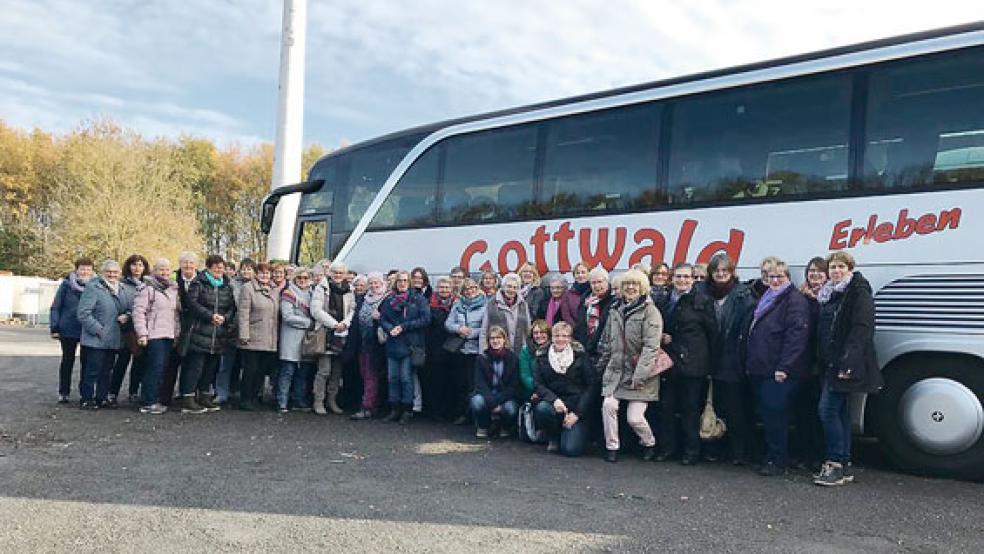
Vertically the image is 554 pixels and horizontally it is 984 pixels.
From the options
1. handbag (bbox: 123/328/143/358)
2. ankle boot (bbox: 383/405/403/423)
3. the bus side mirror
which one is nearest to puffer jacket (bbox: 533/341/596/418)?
ankle boot (bbox: 383/405/403/423)

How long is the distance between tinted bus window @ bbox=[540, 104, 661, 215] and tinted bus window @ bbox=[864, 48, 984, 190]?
2.23 meters

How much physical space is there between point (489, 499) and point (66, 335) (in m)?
6.56

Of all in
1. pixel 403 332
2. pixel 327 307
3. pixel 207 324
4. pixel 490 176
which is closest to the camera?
pixel 403 332

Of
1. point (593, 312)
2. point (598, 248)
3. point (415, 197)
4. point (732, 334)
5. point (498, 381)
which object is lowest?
point (498, 381)

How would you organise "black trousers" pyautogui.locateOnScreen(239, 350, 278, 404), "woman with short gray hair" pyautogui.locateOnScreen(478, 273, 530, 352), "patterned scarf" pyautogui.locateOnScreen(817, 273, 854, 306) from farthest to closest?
"black trousers" pyautogui.locateOnScreen(239, 350, 278, 404) < "woman with short gray hair" pyautogui.locateOnScreen(478, 273, 530, 352) < "patterned scarf" pyautogui.locateOnScreen(817, 273, 854, 306)

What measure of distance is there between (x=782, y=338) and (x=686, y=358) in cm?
87

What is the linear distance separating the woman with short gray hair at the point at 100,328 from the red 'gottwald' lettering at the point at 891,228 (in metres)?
7.97

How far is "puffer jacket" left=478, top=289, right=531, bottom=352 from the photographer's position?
8.52 meters

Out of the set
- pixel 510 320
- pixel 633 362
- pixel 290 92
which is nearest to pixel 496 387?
pixel 510 320

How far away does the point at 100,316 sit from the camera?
911cm

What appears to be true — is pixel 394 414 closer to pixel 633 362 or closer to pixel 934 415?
pixel 633 362

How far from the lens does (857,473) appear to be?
276 inches

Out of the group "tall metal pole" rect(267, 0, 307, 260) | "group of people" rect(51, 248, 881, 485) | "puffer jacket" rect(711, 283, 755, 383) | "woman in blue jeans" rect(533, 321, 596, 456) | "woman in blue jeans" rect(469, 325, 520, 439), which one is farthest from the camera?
"tall metal pole" rect(267, 0, 307, 260)

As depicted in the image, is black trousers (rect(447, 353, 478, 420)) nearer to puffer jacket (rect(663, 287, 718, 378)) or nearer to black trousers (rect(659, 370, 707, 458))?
black trousers (rect(659, 370, 707, 458))
